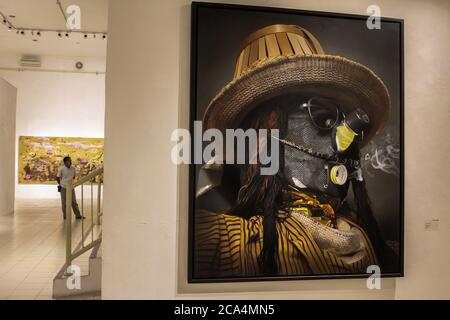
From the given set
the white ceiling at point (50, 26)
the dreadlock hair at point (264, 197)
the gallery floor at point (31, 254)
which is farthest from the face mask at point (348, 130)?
the white ceiling at point (50, 26)

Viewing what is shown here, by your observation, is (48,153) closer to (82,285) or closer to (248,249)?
(82,285)

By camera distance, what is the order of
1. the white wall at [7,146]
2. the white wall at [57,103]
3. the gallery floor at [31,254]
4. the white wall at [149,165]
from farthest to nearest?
the white wall at [57,103] → the white wall at [7,146] → the gallery floor at [31,254] → the white wall at [149,165]

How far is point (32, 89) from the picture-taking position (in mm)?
13430

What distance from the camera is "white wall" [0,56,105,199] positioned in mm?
13422

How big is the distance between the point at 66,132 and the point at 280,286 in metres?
12.6

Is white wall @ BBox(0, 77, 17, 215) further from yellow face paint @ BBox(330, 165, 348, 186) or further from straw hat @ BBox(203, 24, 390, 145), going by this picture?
yellow face paint @ BBox(330, 165, 348, 186)

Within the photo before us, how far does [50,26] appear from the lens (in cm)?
1011

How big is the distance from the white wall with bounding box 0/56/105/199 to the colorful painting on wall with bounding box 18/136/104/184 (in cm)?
21

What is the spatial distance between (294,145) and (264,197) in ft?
1.45

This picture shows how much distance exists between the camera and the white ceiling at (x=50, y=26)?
336 inches

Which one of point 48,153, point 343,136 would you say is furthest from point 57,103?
point 343,136

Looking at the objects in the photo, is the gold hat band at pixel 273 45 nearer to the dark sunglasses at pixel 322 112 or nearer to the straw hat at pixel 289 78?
the straw hat at pixel 289 78

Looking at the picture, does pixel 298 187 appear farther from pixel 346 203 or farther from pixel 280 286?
pixel 280 286

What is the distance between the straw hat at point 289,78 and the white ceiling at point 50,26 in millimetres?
6717
